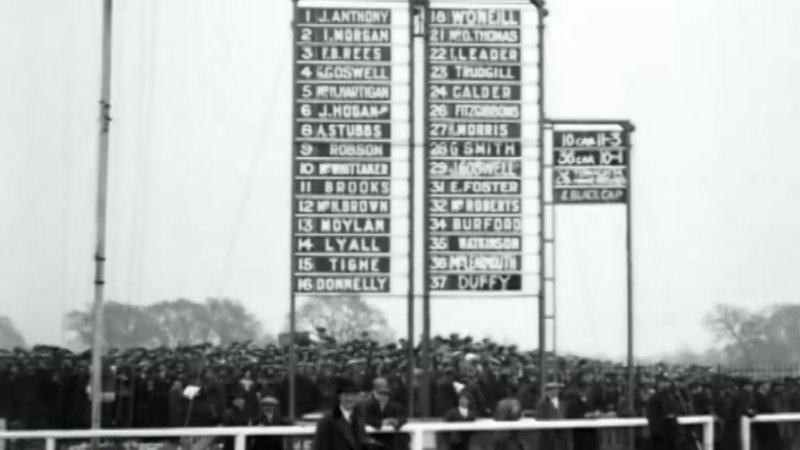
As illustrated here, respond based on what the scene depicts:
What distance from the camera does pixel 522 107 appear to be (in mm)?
18188

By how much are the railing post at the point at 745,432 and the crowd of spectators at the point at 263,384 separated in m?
0.35

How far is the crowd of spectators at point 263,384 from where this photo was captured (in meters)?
18.8

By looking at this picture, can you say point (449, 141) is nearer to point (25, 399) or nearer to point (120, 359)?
point (25, 399)

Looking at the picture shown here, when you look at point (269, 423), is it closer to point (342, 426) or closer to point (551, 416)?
point (551, 416)

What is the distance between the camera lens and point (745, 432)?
15914mm

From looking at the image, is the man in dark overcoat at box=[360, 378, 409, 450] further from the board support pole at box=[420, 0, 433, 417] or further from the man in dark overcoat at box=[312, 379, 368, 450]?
the board support pole at box=[420, 0, 433, 417]

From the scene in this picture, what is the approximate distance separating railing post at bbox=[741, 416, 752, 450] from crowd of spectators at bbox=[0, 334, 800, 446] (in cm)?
35

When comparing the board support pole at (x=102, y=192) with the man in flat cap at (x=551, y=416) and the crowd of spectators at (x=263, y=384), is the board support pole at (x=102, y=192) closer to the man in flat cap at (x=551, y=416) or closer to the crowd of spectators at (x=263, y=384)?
the crowd of spectators at (x=263, y=384)

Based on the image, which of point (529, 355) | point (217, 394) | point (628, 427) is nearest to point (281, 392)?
point (217, 394)

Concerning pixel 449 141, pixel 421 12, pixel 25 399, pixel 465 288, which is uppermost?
pixel 421 12

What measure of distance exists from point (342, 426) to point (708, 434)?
6.19 metres

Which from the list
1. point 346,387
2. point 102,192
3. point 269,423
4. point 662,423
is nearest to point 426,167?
point 102,192

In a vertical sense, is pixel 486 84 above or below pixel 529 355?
above

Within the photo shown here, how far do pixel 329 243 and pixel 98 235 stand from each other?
2.88 meters
